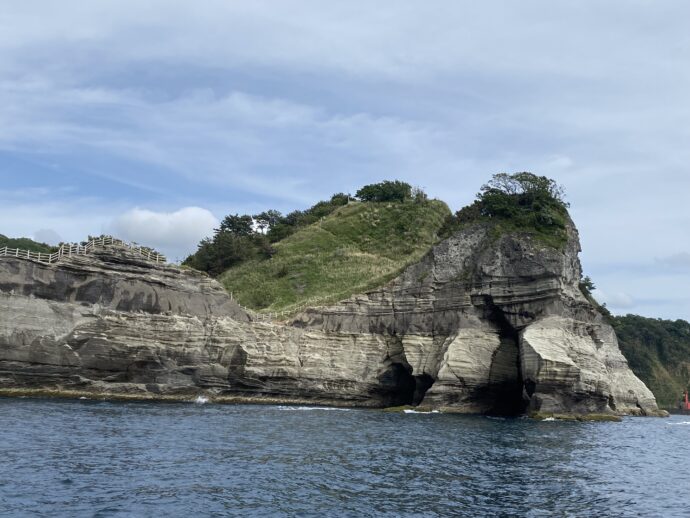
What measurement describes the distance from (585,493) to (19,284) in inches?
1718

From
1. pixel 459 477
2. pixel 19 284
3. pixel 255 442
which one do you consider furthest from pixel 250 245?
pixel 459 477

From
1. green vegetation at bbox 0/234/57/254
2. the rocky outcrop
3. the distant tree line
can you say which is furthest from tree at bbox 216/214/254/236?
the rocky outcrop

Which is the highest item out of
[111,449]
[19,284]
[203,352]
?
[19,284]

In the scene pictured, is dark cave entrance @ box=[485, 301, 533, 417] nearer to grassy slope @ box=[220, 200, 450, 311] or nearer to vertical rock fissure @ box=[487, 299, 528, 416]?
vertical rock fissure @ box=[487, 299, 528, 416]

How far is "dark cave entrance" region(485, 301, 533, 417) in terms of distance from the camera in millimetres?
66500

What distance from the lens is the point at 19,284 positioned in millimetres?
55125

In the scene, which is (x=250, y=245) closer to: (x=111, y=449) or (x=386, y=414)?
(x=386, y=414)

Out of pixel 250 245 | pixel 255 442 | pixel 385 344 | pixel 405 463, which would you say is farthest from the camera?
pixel 250 245

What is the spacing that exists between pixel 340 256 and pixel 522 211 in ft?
100

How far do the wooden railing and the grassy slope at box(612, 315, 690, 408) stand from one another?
95527mm

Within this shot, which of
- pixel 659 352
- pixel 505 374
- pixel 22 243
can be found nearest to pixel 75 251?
pixel 505 374

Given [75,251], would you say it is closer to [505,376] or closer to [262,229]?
[505,376]

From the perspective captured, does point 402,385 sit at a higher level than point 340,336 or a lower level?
lower

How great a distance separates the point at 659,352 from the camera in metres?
144
